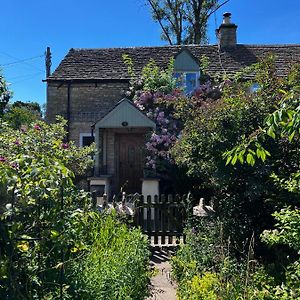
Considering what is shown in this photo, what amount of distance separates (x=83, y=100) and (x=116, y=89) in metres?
1.46

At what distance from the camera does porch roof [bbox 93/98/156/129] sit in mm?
13352

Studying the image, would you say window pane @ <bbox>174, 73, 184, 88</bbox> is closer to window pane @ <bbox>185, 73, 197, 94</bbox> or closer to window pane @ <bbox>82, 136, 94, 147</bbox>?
window pane @ <bbox>185, 73, 197, 94</bbox>

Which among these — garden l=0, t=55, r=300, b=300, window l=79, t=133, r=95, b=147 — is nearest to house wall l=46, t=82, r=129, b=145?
window l=79, t=133, r=95, b=147

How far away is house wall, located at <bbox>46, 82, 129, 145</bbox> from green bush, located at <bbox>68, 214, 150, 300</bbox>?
10949mm

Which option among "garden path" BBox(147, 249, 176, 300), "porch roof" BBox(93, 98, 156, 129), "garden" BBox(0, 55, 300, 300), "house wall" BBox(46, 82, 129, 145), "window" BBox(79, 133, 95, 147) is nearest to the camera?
"garden" BBox(0, 55, 300, 300)

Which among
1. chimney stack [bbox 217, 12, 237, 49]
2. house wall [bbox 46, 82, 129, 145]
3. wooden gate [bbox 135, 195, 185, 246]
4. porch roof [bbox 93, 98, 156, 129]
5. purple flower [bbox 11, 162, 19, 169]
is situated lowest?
wooden gate [bbox 135, 195, 185, 246]

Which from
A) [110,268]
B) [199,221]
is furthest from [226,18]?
[110,268]

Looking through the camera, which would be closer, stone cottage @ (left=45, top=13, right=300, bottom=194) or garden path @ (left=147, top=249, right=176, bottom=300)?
garden path @ (left=147, top=249, right=176, bottom=300)

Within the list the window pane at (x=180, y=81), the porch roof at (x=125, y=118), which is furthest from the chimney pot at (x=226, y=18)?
the porch roof at (x=125, y=118)

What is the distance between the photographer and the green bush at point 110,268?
11.4ft

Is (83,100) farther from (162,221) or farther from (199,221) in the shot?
(199,221)

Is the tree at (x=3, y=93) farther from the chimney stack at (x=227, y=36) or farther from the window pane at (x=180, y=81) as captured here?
the chimney stack at (x=227, y=36)

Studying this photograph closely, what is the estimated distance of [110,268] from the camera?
12.6ft

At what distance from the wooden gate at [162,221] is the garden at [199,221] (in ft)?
1.43
